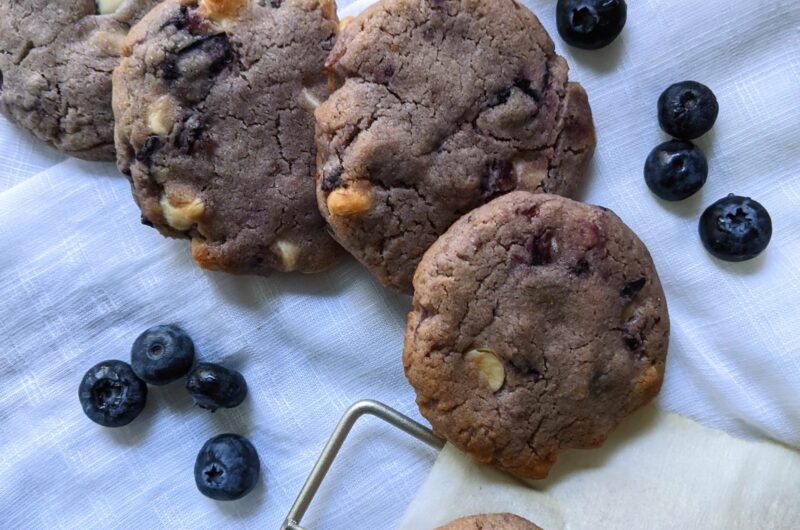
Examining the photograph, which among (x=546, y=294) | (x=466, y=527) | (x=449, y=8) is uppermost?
(x=449, y=8)

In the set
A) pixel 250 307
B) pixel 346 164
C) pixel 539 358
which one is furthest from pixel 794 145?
pixel 250 307

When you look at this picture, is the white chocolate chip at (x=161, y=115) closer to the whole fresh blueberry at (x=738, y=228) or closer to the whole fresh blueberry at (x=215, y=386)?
the whole fresh blueberry at (x=215, y=386)

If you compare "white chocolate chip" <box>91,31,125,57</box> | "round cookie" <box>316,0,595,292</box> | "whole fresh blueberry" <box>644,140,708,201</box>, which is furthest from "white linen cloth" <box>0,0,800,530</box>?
"white chocolate chip" <box>91,31,125,57</box>

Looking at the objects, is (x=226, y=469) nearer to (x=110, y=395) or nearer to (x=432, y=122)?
(x=110, y=395)

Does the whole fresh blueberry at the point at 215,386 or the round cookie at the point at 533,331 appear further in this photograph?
the whole fresh blueberry at the point at 215,386

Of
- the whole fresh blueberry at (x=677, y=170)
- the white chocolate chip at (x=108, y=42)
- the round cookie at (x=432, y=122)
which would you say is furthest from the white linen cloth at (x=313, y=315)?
the white chocolate chip at (x=108, y=42)

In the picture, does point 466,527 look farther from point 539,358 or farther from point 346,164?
point 346,164

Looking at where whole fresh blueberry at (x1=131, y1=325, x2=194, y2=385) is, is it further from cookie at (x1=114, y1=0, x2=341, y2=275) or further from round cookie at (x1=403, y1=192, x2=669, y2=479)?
round cookie at (x1=403, y1=192, x2=669, y2=479)
